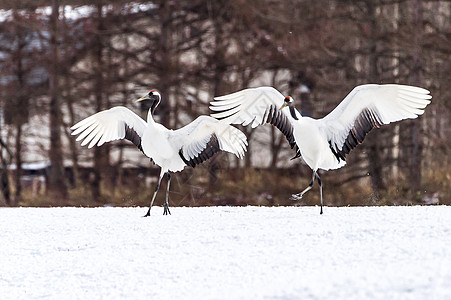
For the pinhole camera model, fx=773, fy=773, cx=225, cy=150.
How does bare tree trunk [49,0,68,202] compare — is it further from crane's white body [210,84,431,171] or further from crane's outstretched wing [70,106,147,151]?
crane's white body [210,84,431,171]

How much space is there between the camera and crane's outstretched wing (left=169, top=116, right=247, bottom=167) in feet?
35.7

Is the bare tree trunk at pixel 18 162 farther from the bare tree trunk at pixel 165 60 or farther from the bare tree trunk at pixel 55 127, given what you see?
the bare tree trunk at pixel 165 60

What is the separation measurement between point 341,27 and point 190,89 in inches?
177

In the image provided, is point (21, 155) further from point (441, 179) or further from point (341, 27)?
point (441, 179)

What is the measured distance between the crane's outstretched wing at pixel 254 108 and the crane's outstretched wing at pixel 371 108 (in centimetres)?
65

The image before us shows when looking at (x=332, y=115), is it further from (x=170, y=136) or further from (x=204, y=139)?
(x=170, y=136)

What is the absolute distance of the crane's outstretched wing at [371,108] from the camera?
33.9ft

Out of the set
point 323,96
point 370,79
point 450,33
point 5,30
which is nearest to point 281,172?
point 323,96

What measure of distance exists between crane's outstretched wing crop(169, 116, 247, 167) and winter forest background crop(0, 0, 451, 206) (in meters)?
6.88

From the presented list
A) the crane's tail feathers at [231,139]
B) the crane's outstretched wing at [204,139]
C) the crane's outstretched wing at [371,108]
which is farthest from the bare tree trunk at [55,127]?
the crane's outstretched wing at [371,108]
